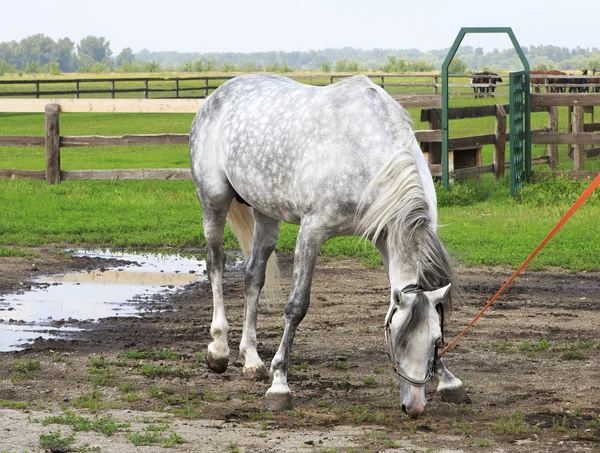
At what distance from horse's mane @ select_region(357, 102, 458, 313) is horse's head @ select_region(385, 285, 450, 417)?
173mm

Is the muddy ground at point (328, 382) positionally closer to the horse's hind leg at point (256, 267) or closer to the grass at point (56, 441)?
the grass at point (56, 441)

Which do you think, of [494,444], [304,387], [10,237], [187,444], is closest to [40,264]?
[10,237]

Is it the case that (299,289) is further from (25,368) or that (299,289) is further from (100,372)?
(25,368)

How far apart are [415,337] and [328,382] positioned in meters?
1.33

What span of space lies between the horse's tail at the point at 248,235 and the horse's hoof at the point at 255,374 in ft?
3.12

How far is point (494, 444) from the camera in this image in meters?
4.89

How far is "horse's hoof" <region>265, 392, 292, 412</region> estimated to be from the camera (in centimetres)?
559

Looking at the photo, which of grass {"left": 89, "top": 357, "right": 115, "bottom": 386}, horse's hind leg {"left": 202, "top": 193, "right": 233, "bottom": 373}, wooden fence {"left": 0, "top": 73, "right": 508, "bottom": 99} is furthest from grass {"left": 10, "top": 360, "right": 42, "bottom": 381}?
wooden fence {"left": 0, "top": 73, "right": 508, "bottom": 99}

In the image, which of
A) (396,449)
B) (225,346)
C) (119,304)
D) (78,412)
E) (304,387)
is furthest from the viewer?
(119,304)

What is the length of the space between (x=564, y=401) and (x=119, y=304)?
4.35 meters

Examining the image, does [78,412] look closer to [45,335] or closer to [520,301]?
[45,335]

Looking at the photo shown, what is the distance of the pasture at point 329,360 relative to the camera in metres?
5.08

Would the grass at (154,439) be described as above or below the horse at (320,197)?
below

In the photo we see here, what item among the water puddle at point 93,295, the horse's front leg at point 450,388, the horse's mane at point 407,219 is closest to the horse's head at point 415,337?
the horse's mane at point 407,219
